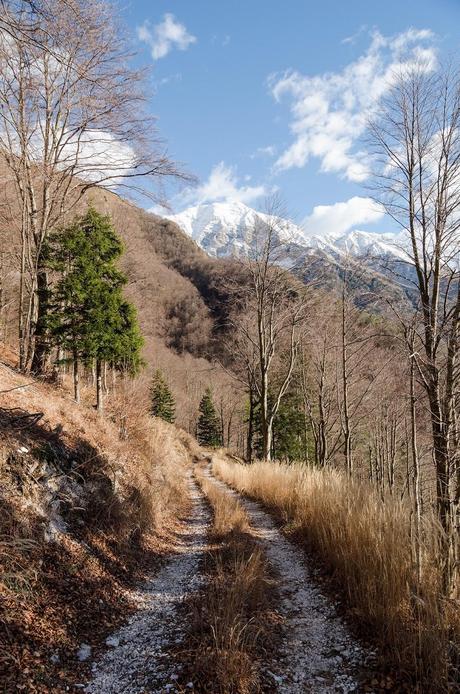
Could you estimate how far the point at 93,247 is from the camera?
1080cm

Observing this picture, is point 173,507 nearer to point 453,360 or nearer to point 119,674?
point 119,674

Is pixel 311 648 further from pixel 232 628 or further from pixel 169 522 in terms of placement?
pixel 169 522

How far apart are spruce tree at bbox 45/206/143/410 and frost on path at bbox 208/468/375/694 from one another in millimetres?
7019

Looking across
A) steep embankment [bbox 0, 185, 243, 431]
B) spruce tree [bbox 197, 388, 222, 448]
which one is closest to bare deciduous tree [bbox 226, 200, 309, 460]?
steep embankment [bbox 0, 185, 243, 431]

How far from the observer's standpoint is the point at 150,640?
3469 mm

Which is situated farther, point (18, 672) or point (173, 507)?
point (173, 507)

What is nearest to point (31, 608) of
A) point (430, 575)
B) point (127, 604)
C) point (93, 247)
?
point (127, 604)

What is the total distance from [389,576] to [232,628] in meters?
1.55

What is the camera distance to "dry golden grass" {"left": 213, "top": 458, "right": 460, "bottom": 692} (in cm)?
270

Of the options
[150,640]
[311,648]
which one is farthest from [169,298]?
[311,648]

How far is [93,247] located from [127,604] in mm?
9045

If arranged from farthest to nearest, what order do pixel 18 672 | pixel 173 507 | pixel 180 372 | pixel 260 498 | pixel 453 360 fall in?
1. pixel 180 372
2. pixel 260 498
3. pixel 173 507
4. pixel 453 360
5. pixel 18 672

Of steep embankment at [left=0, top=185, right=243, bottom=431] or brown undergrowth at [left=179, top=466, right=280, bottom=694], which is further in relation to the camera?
steep embankment at [left=0, top=185, right=243, bottom=431]

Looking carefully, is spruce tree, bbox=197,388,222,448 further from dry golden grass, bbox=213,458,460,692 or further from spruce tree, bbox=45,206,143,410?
dry golden grass, bbox=213,458,460,692
